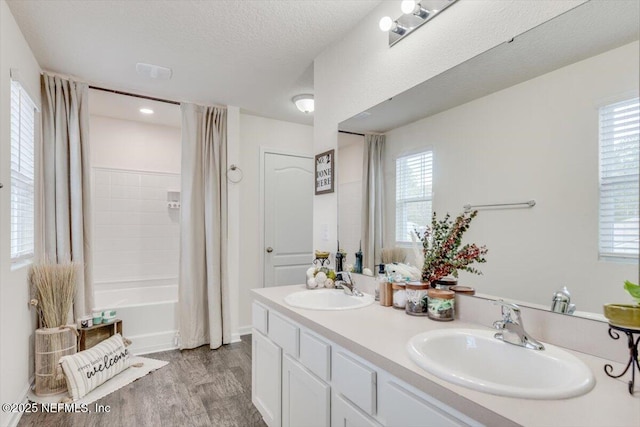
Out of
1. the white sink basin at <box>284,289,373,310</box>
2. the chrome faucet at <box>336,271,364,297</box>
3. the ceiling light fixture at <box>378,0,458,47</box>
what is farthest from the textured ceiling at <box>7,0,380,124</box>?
the white sink basin at <box>284,289,373,310</box>

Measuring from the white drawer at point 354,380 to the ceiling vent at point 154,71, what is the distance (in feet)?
8.63

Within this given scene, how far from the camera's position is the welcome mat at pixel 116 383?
232cm

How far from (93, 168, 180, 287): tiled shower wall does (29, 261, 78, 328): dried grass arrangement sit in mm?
1467

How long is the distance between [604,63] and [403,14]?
106 centimetres

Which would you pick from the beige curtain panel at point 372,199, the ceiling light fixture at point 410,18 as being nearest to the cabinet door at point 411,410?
the beige curtain panel at point 372,199

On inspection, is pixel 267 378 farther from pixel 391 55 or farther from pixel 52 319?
pixel 391 55

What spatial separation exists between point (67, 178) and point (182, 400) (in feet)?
6.86

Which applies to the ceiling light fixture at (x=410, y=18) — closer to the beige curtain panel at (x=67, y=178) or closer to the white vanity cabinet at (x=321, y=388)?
the white vanity cabinet at (x=321, y=388)

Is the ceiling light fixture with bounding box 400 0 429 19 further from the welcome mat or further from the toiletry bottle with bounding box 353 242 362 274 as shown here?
the welcome mat

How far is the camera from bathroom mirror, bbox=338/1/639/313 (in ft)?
3.43

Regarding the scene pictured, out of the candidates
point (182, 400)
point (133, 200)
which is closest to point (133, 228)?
point (133, 200)

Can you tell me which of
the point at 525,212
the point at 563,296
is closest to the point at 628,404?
the point at 563,296

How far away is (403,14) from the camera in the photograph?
1795 mm

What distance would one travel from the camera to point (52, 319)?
97.5 inches
